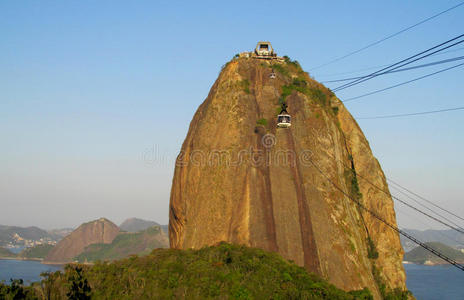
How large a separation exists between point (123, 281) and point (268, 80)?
143 ft

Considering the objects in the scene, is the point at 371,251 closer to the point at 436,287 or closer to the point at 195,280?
the point at 195,280

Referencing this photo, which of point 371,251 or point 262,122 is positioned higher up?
point 262,122

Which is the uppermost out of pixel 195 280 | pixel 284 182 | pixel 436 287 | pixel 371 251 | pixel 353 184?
pixel 353 184

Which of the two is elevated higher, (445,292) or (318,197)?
(318,197)

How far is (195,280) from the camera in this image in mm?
27297

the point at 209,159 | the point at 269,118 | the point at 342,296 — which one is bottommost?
the point at 342,296

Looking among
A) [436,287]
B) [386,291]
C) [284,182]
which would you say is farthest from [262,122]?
[436,287]

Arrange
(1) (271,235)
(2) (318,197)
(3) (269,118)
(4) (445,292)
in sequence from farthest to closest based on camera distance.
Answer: (4) (445,292) → (3) (269,118) → (2) (318,197) → (1) (271,235)

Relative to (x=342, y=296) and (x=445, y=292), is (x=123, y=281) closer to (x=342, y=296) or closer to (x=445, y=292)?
(x=342, y=296)

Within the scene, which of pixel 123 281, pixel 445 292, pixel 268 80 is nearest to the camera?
pixel 123 281

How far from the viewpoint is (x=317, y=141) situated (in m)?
51.4

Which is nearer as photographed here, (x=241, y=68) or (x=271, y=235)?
(x=271, y=235)

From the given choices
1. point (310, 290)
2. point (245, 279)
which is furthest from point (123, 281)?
point (310, 290)

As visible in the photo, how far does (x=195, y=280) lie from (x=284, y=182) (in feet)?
70.5
